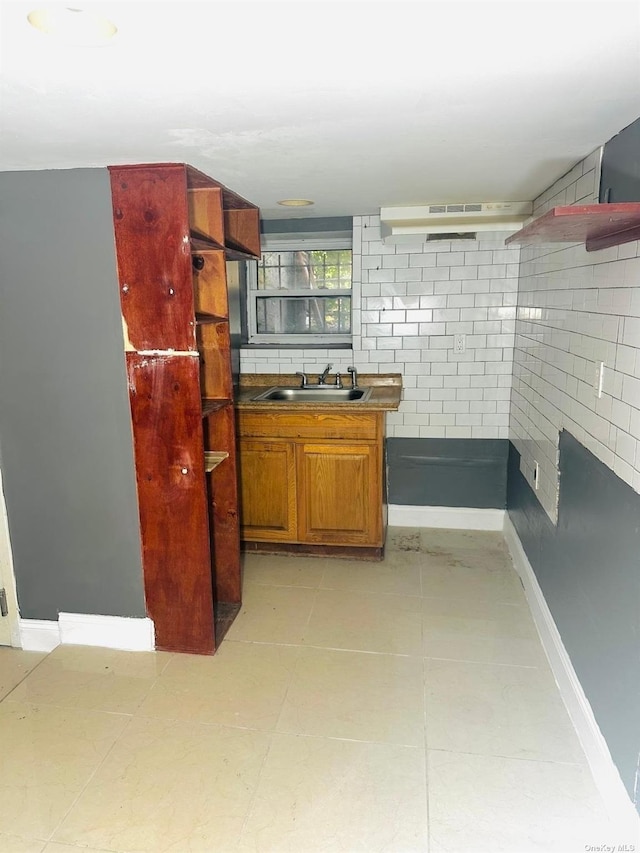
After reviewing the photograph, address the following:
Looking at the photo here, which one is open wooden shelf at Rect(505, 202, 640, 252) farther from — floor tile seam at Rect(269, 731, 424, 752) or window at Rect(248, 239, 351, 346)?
window at Rect(248, 239, 351, 346)

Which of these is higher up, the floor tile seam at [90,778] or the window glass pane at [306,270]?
the window glass pane at [306,270]

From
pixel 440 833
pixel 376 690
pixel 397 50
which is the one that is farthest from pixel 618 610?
pixel 397 50

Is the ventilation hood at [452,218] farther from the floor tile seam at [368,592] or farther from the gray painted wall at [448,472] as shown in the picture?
the floor tile seam at [368,592]

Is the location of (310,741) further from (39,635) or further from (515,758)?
(39,635)

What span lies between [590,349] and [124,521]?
1.91 meters

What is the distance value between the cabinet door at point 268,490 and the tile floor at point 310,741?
1.83 ft

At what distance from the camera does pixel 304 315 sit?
389 centimetres

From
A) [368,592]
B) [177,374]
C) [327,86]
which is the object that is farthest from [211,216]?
[368,592]

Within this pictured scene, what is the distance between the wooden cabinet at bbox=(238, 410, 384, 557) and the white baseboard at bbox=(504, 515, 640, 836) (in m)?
Answer: 0.90

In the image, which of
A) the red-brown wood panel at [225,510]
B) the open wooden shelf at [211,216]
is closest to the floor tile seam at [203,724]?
the red-brown wood panel at [225,510]

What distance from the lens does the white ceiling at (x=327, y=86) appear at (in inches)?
42.7

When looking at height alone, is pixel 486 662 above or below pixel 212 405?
below

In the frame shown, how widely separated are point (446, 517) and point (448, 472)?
300mm

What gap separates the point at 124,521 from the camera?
2.42 metres
